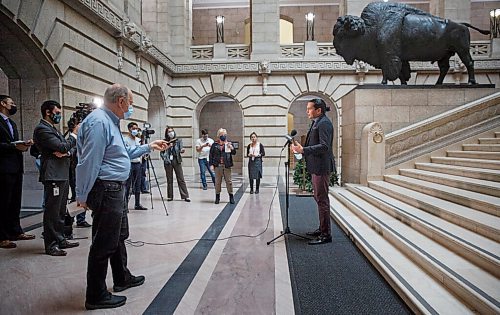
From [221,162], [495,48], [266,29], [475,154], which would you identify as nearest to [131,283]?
[221,162]

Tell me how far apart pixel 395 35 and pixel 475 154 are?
3491 millimetres

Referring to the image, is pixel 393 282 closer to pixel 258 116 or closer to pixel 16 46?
pixel 16 46

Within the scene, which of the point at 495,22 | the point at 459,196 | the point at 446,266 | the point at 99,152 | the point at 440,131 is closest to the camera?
the point at 99,152

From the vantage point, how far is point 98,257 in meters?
3.06

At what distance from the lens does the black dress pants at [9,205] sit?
16.4ft

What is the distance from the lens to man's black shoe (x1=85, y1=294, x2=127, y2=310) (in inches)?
123

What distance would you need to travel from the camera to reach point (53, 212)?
464 cm

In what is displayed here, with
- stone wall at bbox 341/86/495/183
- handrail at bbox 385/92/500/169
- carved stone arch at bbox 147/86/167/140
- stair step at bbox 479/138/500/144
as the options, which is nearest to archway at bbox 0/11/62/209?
stone wall at bbox 341/86/495/183

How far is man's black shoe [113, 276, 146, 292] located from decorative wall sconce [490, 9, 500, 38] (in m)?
19.0

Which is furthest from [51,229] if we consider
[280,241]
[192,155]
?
[192,155]

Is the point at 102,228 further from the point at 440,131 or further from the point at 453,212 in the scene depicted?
the point at 440,131

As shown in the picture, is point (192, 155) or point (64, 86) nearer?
point (64, 86)

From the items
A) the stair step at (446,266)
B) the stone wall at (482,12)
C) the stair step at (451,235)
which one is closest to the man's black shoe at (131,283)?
the stair step at (446,266)

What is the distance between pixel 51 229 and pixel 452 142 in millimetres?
8099
